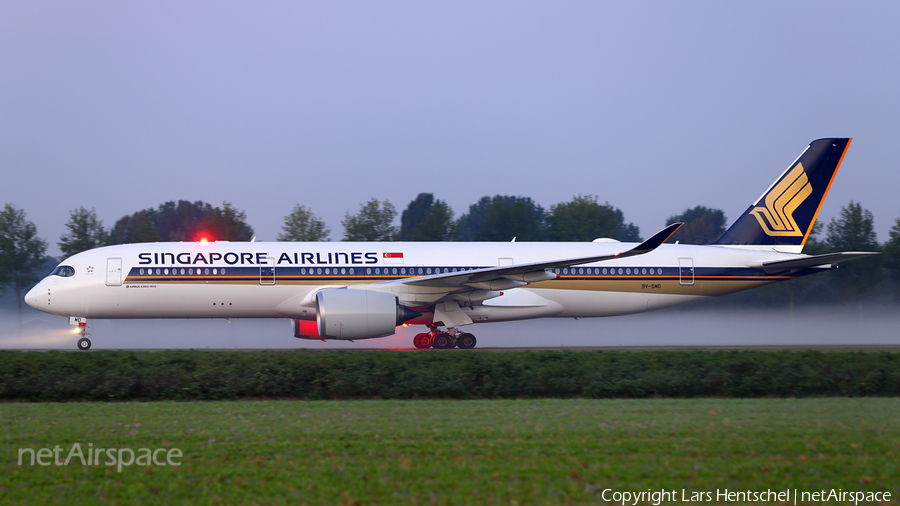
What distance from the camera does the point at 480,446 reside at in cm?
661

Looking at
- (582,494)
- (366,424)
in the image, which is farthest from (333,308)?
(582,494)

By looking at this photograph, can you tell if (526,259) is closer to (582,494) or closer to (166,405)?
(166,405)

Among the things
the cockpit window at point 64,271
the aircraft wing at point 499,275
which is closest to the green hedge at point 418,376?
the aircraft wing at point 499,275

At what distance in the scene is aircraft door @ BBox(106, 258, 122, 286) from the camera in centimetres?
1817

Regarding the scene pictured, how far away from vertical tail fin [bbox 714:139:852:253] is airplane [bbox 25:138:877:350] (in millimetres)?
1177

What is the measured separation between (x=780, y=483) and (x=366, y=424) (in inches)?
167

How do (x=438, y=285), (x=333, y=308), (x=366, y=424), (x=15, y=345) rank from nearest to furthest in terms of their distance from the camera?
(x=366, y=424) → (x=333, y=308) → (x=438, y=285) → (x=15, y=345)

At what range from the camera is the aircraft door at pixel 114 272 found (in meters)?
18.2

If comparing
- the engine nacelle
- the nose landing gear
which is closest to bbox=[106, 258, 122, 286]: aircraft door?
the nose landing gear

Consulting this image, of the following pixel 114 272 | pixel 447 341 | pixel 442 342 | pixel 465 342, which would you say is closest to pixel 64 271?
pixel 114 272

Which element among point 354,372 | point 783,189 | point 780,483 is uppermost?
point 783,189

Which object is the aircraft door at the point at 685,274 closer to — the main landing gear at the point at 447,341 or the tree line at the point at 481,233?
the main landing gear at the point at 447,341

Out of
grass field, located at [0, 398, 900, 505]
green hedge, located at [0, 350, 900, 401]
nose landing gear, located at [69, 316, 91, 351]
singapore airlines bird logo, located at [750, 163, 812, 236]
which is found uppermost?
singapore airlines bird logo, located at [750, 163, 812, 236]

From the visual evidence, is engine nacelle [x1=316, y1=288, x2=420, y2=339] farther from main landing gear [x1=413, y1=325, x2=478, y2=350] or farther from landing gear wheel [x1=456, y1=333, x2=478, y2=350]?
landing gear wheel [x1=456, y1=333, x2=478, y2=350]
